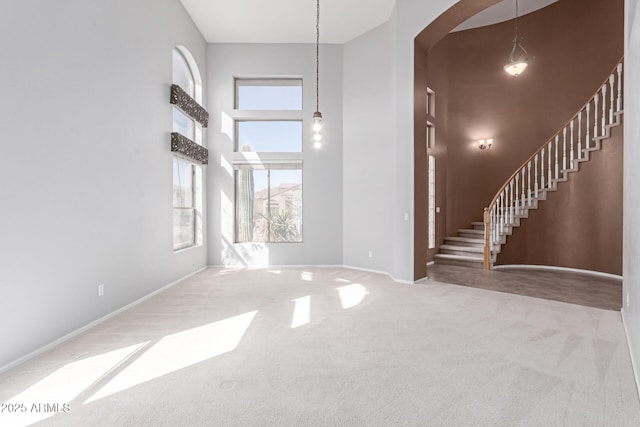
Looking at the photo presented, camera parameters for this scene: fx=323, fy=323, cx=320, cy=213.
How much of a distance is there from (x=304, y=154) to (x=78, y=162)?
4.30m

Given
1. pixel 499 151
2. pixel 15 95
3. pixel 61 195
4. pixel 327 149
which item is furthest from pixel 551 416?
pixel 499 151

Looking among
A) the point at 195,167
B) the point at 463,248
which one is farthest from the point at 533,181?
the point at 195,167

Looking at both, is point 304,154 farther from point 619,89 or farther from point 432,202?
point 619,89

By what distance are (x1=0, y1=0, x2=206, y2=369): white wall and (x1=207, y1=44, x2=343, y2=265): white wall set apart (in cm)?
185

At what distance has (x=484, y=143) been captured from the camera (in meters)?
8.13

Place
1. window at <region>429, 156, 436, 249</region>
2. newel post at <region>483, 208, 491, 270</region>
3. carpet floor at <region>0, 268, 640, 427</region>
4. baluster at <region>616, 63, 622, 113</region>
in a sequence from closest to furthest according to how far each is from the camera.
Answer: carpet floor at <region>0, 268, 640, 427</region>, baluster at <region>616, 63, 622, 113</region>, newel post at <region>483, 208, 491, 270</region>, window at <region>429, 156, 436, 249</region>

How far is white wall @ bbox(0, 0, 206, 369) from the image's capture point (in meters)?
2.58

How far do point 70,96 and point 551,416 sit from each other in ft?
15.3

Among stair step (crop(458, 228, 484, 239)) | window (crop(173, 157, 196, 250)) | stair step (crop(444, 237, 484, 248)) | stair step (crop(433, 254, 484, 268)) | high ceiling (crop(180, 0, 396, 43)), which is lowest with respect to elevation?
stair step (crop(433, 254, 484, 268))

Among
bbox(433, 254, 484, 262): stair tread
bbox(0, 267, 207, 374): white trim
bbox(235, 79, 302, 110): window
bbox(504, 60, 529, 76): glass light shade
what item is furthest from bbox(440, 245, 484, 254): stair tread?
bbox(0, 267, 207, 374): white trim

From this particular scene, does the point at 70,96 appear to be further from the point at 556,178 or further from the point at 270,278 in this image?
the point at 556,178

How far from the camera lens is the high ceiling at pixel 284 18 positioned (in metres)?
5.66

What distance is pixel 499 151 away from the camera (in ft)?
26.3

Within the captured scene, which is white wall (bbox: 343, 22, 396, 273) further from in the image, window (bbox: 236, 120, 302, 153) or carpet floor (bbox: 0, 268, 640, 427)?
carpet floor (bbox: 0, 268, 640, 427)
